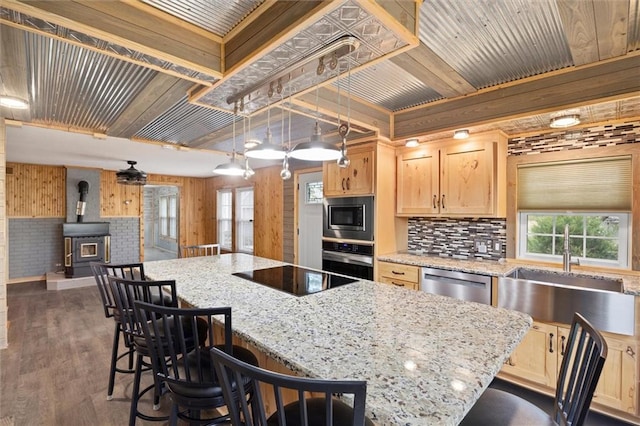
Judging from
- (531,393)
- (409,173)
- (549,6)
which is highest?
(549,6)

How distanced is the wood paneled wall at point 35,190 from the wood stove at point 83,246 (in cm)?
68

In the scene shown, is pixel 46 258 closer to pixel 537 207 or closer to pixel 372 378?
pixel 372 378

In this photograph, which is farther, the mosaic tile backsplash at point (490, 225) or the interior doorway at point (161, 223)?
the interior doorway at point (161, 223)

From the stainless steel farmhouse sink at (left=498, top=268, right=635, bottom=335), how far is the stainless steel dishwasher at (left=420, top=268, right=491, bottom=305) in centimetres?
Answer: 12

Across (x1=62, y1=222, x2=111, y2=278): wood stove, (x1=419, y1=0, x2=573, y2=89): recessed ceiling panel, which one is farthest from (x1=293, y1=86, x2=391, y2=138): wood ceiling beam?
(x1=62, y1=222, x2=111, y2=278): wood stove

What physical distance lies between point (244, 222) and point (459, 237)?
4.59m

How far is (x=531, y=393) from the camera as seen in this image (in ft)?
7.95

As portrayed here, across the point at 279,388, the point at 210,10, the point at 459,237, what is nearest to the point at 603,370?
the point at 459,237

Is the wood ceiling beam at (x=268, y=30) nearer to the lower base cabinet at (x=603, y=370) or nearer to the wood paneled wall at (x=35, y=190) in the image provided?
the lower base cabinet at (x=603, y=370)

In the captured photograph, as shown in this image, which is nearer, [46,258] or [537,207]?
[537,207]

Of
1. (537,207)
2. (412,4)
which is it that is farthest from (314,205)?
(412,4)

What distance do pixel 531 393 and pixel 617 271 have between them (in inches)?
48.2

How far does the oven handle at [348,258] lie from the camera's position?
341 centimetres

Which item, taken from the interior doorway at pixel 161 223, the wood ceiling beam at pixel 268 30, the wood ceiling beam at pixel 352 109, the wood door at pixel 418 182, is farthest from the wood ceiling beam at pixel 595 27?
the interior doorway at pixel 161 223
